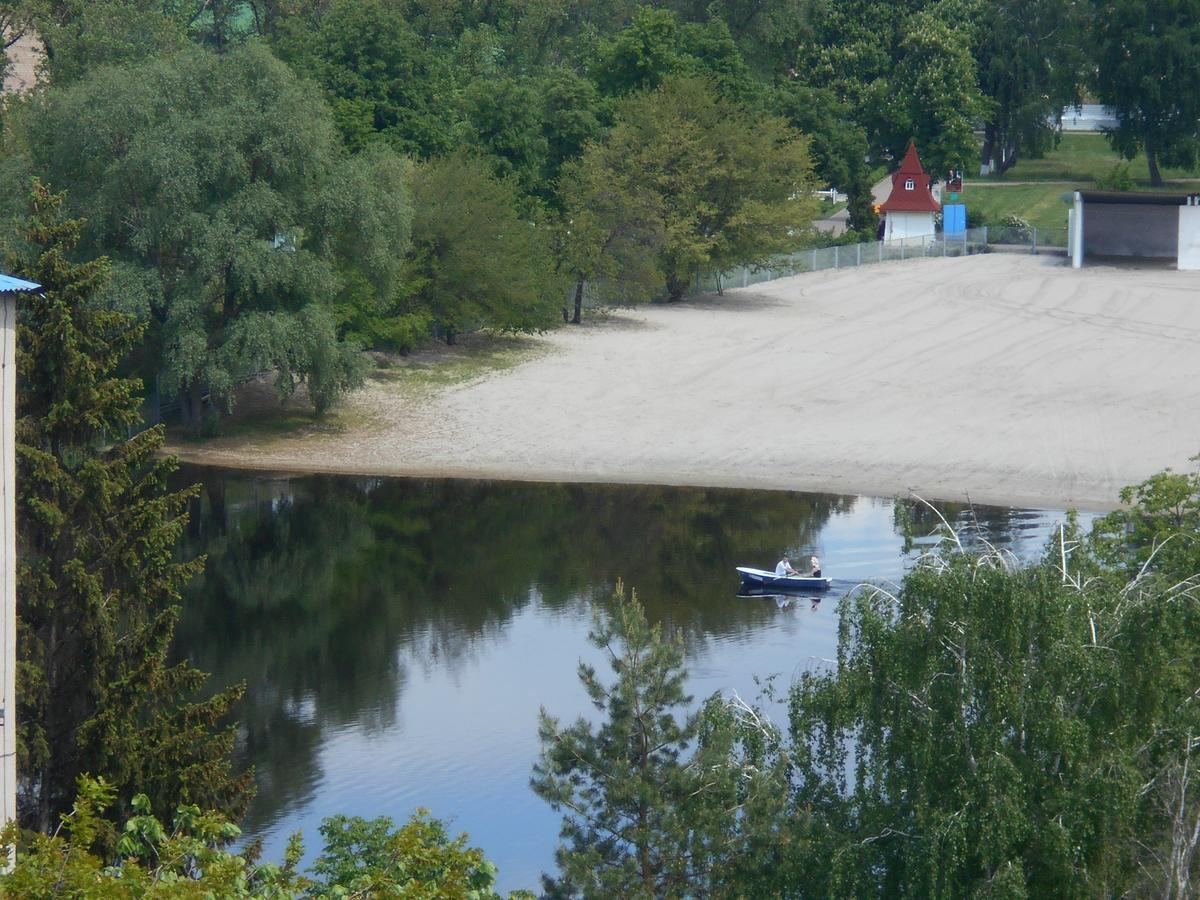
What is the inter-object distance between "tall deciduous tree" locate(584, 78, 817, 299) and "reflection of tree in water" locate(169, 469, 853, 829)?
2274cm

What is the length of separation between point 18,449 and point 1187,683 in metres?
13.0

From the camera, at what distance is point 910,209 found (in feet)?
264

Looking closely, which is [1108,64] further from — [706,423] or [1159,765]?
[1159,765]

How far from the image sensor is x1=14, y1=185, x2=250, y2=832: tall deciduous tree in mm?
21422

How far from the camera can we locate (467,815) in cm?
2530

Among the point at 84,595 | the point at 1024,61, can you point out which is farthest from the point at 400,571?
the point at 1024,61

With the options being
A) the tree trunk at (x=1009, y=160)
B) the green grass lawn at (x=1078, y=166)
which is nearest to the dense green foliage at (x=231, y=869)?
the green grass lawn at (x=1078, y=166)

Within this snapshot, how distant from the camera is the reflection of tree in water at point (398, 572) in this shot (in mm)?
30922

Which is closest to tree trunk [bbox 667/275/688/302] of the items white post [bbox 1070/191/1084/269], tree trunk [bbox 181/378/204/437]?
white post [bbox 1070/191/1084/269]

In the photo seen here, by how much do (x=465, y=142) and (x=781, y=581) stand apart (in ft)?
117

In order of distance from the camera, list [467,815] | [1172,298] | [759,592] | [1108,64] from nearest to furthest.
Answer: [467,815], [759,592], [1172,298], [1108,64]

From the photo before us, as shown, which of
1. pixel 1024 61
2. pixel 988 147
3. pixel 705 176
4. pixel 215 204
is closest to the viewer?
pixel 215 204

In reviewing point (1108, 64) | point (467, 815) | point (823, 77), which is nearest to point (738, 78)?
point (823, 77)

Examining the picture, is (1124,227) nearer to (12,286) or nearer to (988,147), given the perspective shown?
(988,147)
